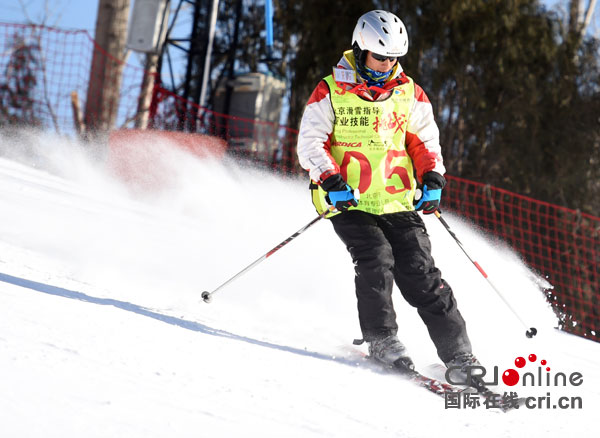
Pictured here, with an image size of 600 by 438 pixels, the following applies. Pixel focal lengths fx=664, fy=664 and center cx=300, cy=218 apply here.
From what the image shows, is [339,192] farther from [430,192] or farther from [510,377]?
[510,377]

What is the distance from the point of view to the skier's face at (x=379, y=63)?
290cm

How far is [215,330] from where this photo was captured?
9.41ft

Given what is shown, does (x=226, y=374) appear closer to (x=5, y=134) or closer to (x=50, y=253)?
(x=50, y=253)

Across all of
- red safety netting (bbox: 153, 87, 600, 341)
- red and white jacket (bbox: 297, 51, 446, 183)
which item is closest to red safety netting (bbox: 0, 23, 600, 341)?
red safety netting (bbox: 153, 87, 600, 341)

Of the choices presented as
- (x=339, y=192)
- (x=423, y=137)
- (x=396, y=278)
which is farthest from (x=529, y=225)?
(x=339, y=192)

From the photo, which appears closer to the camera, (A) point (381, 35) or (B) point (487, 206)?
(A) point (381, 35)

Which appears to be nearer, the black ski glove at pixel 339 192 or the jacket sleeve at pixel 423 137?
the black ski glove at pixel 339 192

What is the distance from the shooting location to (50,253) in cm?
382

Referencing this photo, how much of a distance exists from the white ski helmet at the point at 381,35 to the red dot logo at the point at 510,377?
4.78 ft

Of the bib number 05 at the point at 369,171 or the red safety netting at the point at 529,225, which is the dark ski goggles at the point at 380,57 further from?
the red safety netting at the point at 529,225

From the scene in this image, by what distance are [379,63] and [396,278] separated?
0.95 metres

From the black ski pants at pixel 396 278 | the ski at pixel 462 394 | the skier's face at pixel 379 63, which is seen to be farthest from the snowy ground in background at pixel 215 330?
the skier's face at pixel 379 63

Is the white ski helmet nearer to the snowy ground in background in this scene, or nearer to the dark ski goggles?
the dark ski goggles

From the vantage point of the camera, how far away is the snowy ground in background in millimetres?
A: 1845
